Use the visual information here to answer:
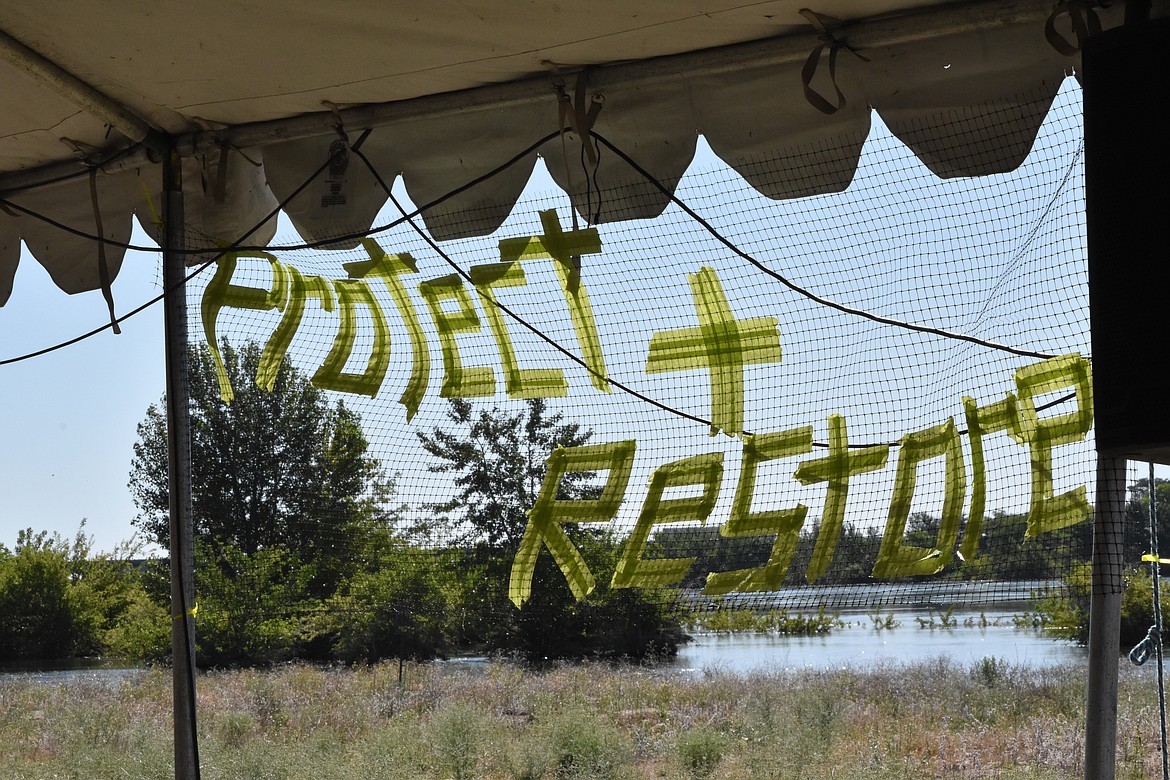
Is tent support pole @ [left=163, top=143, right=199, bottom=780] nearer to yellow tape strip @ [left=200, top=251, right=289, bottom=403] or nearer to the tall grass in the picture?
yellow tape strip @ [left=200, top=251, right=289, bottom=403]

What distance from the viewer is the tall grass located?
5.04 m

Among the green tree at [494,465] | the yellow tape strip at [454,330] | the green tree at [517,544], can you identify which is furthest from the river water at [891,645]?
the yellow tape strip at [454,330]

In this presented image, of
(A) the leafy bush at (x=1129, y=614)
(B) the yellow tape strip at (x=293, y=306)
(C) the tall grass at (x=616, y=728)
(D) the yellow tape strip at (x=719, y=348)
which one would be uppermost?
(B) the yellow tape strip at (x=293, y=306)

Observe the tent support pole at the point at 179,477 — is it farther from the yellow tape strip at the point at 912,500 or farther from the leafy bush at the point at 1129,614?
the leafy bush at the point at 1129,614

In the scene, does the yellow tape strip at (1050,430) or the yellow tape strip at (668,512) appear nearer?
the yellow tape strip at (1050,430)

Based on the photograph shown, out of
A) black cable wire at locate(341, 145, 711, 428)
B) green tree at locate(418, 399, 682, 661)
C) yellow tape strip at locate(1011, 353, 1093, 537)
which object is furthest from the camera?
green tree at locate(418, 399, 682, 661)

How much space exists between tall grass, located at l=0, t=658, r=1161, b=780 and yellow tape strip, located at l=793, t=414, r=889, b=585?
357cm

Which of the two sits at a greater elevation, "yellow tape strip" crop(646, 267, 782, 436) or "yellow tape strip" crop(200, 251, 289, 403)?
"yellow tape strip" crop(200, 251, 289, 403)

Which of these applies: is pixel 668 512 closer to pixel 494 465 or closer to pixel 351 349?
pixel 351 349

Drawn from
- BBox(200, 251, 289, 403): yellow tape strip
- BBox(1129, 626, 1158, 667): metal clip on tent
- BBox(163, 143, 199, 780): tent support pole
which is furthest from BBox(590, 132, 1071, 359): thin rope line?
BBox(1129, 626, 1158, 667): metal clip on tent

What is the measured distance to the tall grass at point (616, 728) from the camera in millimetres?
5035

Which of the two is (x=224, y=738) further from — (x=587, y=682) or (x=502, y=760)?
(x=587, y=682)

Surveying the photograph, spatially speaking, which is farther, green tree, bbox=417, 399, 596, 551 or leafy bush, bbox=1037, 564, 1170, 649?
leafy bush, bbox=1037, 564, 1170, 649

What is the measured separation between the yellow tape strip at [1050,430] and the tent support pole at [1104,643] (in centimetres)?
8
